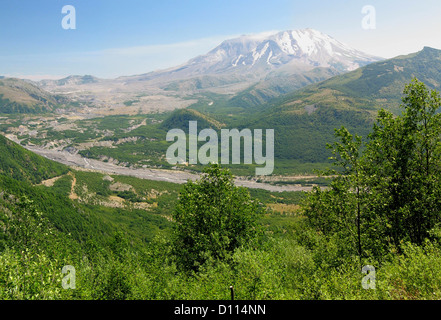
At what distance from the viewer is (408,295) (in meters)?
14.5

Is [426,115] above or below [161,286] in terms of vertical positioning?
above

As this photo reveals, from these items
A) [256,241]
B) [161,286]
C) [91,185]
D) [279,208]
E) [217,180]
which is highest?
[217,180]

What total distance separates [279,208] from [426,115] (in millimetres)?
161028

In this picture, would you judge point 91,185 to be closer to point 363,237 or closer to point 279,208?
point 279,208

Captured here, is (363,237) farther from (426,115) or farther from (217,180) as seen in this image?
(217,180)

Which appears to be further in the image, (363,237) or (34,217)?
(34,217)

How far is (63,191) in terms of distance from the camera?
16762 cm

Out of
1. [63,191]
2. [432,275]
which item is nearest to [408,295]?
[432,275]
